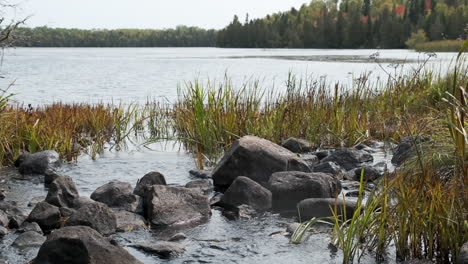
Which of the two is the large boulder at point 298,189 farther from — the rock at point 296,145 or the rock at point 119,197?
the rock at point 296,145

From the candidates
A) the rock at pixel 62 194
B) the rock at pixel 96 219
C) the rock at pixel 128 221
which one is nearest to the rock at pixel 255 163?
the rock at pixel 128 221

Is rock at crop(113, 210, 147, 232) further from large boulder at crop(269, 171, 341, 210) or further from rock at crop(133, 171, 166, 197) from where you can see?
large boulder at crop(269, 171, 341, 210)

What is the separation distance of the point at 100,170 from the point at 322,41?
10419cm

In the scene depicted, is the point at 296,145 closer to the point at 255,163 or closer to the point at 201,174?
the point at 201,174

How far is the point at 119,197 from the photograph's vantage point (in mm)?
7770

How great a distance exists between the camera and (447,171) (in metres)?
6.57

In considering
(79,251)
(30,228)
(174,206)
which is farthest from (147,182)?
(79,251)

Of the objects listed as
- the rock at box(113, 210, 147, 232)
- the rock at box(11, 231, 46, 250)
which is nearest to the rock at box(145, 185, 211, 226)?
the rock at box(113, 210, 147, 232)

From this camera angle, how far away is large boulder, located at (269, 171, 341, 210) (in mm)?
7879

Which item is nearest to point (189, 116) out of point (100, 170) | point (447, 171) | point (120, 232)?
point (100, 170)

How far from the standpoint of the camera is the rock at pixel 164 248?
5988mm

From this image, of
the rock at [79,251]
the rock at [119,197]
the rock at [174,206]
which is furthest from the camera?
the rock at [119,197]

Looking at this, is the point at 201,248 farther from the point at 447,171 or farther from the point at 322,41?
the point at 322,41

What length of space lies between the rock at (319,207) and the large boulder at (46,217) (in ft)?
9.22
